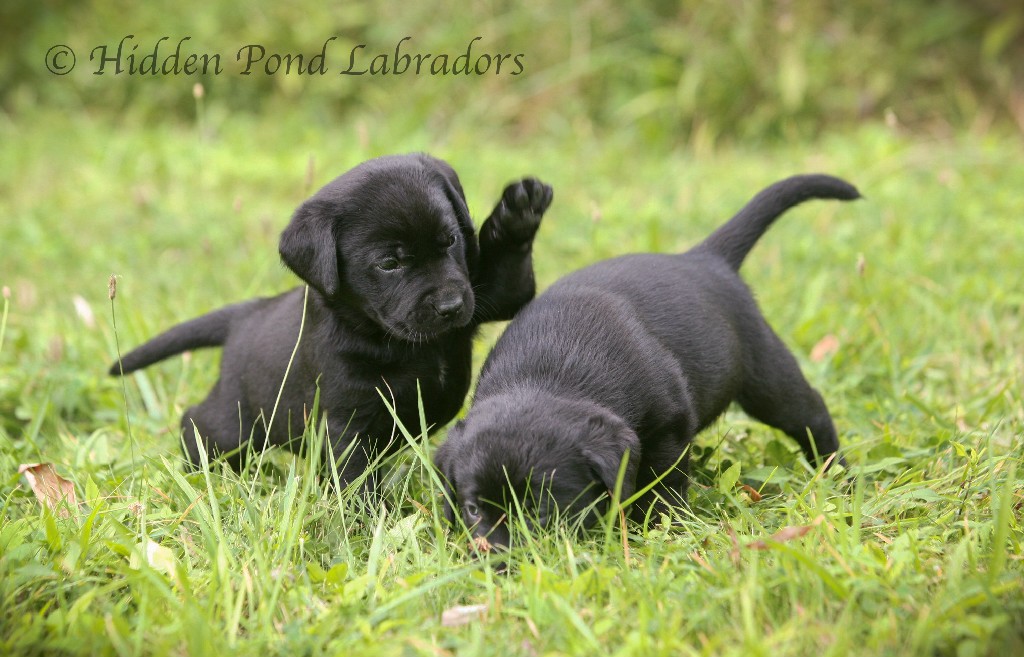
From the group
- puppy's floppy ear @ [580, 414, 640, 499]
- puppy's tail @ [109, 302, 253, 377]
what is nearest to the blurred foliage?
puppy's tail @ [109, 302, 253, 377]

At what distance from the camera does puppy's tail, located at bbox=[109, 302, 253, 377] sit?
12.3 feet

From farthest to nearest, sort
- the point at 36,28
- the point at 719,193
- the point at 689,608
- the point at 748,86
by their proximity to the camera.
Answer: the point at 36,28 < the point at 748,86 < the point at 719,193 < the point at 689,608

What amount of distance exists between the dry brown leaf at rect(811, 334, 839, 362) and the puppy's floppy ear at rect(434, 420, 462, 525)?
2.01m

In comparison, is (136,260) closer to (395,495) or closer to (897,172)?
(395,495)

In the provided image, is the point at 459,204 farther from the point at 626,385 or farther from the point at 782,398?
the point at 782,398

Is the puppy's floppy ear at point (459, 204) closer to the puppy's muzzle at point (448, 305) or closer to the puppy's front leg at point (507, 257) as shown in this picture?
the puppy's front leg at point (507, 257)

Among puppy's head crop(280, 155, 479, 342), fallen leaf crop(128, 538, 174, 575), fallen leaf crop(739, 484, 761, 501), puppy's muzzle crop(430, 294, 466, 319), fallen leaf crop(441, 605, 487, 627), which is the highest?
puppy's head crop(280, 155, 479, 342)

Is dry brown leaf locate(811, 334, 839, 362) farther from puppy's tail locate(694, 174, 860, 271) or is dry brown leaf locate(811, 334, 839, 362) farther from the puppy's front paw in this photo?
Answer: the puppy's front paw

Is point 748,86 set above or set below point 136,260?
above

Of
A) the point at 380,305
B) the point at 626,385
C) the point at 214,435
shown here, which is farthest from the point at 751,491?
the point at 214,435

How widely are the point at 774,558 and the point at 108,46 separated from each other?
9015 millimetres

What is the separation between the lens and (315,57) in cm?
905

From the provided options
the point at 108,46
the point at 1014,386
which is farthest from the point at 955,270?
the point at 108,46

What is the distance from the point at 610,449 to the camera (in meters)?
2.60
